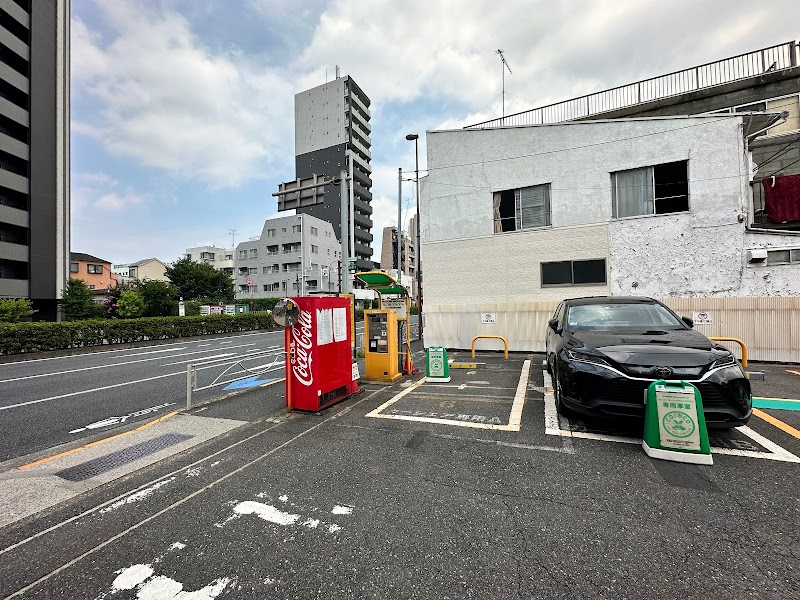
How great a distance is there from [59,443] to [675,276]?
14.0 metres

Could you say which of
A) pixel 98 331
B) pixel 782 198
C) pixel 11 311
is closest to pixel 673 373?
pixel 782 198

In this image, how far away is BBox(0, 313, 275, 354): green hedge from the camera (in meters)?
13.7

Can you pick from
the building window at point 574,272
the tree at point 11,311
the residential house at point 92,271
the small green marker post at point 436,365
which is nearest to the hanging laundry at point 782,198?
the building window at point 574,272

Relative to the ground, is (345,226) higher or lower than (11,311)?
higher

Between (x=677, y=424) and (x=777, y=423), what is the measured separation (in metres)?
2.28

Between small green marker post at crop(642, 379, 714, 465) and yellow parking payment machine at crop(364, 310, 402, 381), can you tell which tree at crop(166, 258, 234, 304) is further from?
small green marker post at crop(642, 379, 714, 465)

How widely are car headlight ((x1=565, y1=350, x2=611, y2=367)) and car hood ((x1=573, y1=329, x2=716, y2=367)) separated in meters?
0.09

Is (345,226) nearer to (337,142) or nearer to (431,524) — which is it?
(431,524)

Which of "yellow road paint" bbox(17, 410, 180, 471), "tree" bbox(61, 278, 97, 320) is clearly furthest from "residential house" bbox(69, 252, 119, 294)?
"yellow road paint" bbox(17, 410, 180, 471)

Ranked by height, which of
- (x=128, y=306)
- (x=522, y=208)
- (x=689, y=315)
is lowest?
(x=689, y=315)

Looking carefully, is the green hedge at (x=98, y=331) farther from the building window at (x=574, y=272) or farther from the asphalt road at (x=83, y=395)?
the building window at (x=574, y=272)

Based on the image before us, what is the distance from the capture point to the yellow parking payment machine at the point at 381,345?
23.9ft

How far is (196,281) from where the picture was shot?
139 ft

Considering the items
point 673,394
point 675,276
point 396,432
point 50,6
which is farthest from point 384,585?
point 50,6
